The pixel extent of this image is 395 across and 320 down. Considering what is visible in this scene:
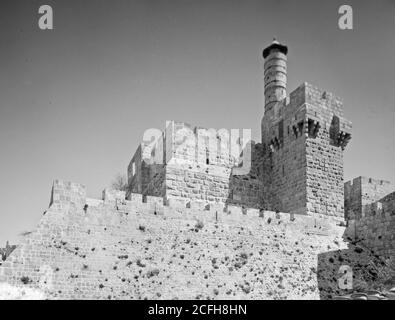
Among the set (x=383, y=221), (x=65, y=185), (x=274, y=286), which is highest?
(x=65, y=185)

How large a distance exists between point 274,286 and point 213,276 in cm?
195

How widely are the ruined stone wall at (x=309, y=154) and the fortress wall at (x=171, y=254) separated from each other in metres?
2.21

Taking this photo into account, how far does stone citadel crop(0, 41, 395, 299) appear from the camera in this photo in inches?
504

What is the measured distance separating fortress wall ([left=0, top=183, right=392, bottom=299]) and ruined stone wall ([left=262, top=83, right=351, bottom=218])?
7.24 ft

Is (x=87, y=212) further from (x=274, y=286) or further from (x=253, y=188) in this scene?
(x=253, y=188)

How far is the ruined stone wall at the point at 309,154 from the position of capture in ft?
63.4

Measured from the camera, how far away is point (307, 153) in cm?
1945

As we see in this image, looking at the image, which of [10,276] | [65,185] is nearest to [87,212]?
[65,185]

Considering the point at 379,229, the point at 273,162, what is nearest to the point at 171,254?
the point at 379,229

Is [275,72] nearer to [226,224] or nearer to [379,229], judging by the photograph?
[379,229]

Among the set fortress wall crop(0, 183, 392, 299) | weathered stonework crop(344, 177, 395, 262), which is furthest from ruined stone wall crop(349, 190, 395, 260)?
fortress wall crop(0, 183, 392, 299)

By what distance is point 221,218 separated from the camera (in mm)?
15625

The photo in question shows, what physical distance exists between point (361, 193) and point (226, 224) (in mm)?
10491

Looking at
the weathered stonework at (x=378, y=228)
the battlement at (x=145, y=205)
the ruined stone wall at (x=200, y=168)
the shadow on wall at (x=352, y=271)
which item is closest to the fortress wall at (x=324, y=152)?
the weathered stonework at (x=378, y=228)
